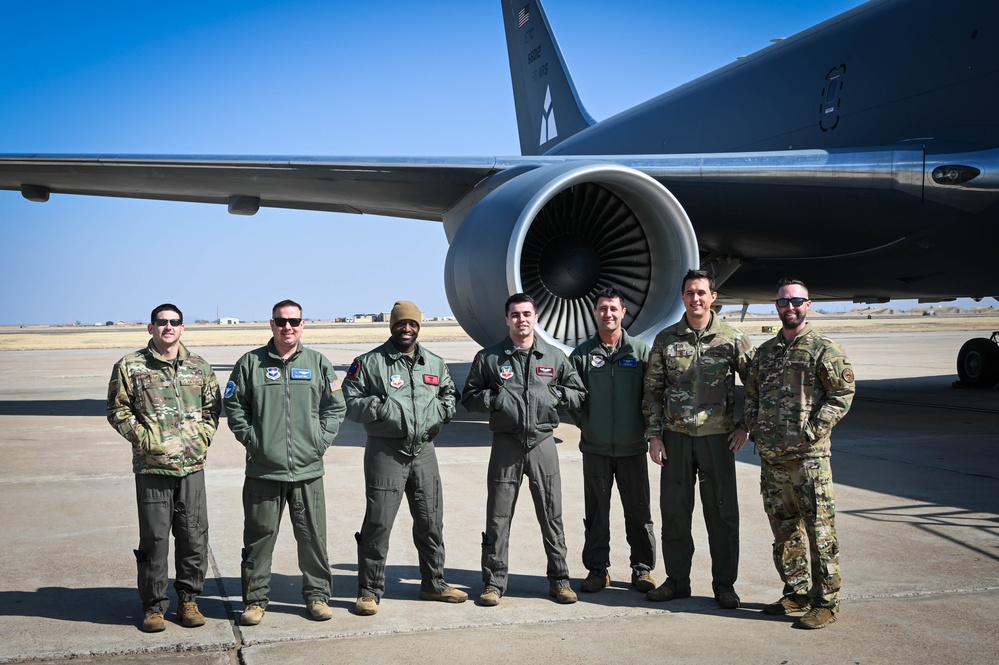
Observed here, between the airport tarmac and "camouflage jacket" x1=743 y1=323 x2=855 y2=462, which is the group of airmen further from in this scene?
the airport tarmac

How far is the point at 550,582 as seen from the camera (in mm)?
3918

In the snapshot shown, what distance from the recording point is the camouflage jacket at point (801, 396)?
3.65 m

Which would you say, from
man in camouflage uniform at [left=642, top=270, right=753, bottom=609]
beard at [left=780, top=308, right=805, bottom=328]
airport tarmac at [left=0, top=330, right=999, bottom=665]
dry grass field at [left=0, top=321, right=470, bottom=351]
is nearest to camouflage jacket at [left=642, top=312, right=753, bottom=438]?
man in camouflage uniform at [left=642, top=270, right=753, bottom=609]

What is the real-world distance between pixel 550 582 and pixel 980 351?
Result: 1101 cm

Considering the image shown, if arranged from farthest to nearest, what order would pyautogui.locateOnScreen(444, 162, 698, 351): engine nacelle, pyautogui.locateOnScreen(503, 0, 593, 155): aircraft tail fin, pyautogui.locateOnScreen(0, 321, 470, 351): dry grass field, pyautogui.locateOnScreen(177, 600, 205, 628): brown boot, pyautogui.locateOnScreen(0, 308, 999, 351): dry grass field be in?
pyautogui.locateOnScreen(0, 308, 999, 351): dry grass field → pyautogui.locateOnScreen(0, 321, 470, 351): dry grass field → pyautogui.locateOnScreen(503, 0, 593, 155): aircraft tail fin → pyautogui.locateOnScreen(444, 162, 698, 351): engine nacelle → pyautogui.locateOnScreen(177, 600, 205, 628): brown boot

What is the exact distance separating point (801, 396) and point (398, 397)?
5.56 feet

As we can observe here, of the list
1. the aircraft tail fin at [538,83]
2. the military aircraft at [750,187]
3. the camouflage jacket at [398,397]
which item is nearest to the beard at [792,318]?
the camouflage jacket at [398,397]

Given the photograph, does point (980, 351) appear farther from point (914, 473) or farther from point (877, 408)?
point (914, 473)

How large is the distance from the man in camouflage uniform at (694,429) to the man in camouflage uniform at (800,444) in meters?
0.17

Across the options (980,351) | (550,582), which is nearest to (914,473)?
(550,582)

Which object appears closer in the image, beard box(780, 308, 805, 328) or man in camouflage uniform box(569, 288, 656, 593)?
beard box(780, 308, 805, 328)

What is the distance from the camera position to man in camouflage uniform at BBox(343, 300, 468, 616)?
3.85m

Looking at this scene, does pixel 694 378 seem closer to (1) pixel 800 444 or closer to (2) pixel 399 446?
(1) pixel 800 444

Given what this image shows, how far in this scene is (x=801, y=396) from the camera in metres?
3.72
